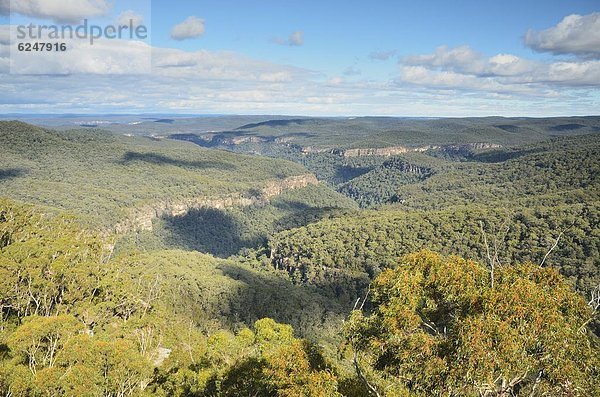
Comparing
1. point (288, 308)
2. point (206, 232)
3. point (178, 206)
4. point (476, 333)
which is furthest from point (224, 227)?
point (476, 333)

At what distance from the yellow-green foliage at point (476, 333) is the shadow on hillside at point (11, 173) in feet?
495

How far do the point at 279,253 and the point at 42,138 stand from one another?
423 feet

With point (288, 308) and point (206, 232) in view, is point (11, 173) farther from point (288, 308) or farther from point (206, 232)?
point (288, 308)

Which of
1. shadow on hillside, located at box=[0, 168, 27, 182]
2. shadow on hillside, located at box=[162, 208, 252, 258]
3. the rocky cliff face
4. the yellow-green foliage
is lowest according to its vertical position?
shadow on hillside, located at box=[162, 208, 252, 258]

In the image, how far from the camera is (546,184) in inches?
6137

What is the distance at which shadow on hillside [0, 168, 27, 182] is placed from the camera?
134875 millimetres

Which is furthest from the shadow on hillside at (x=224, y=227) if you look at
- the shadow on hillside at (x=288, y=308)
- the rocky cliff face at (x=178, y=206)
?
the shadow on hillside at (x=288, y=308)

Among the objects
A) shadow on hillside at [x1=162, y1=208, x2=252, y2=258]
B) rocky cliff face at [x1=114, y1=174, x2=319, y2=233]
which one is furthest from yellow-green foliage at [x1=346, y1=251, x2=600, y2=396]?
shadow on hillside at [x1=162, y1=208, x2=252, y2=258]

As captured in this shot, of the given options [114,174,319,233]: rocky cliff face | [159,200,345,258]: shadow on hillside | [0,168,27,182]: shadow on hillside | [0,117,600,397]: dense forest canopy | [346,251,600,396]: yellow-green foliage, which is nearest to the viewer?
[346,251,600,396]: yellow-green foliage

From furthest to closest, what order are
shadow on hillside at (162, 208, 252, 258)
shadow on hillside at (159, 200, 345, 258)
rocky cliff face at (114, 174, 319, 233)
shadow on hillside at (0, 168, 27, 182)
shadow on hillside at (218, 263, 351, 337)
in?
1. shadow on hillside at (162, 208, 252, 258)
2. shadow on hillside at (159, 200, 345, 258)
3. rocky cliff face at (114, 174, 319, 233)
4. shadow on hillside at (0, 168, 27, 182)
5. shadow on hillside at (218, 263, 351, 337)

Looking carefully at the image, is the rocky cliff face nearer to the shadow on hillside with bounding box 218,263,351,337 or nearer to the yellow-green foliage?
the shadow on hillside with bounding box 218,263,351,337

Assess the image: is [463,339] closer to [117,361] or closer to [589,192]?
[117,361]

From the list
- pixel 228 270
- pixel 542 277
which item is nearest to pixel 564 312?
pixel 542 277

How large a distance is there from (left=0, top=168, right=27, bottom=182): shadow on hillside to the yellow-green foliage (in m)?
151
